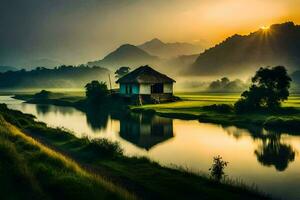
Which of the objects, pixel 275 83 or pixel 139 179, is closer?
pixel 139 179

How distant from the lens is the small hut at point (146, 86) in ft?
243

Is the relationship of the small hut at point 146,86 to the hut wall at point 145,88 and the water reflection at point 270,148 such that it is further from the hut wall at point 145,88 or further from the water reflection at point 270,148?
the water reflection at point 270,148

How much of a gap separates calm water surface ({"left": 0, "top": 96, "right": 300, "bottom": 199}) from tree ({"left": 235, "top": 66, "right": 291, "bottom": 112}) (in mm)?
7672

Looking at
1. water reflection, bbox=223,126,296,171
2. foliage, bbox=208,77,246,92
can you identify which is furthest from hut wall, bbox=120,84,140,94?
foliage, bbox=208,77,246,92

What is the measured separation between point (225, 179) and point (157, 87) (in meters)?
56.2

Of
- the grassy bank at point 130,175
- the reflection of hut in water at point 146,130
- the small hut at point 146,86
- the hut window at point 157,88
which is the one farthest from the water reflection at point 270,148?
the hut window at point 157,88

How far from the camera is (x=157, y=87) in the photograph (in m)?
76.8

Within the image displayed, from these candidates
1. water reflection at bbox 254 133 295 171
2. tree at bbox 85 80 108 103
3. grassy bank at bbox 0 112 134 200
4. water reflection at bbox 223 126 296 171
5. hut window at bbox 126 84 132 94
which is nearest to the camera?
grassy bank at bbox 0 112 134 200

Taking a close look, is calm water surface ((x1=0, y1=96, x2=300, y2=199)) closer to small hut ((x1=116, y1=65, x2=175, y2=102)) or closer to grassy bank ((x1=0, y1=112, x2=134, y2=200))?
grassy bank ((x1=0, y1=112, x2=134, y2=200))

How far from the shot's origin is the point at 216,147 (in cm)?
3180

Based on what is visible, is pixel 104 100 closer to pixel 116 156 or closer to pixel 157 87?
pixel 157 87

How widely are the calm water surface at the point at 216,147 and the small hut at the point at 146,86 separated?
79.8ft

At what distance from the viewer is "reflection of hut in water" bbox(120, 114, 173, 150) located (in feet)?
114

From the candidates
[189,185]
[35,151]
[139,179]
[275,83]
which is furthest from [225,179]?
[275,83]
